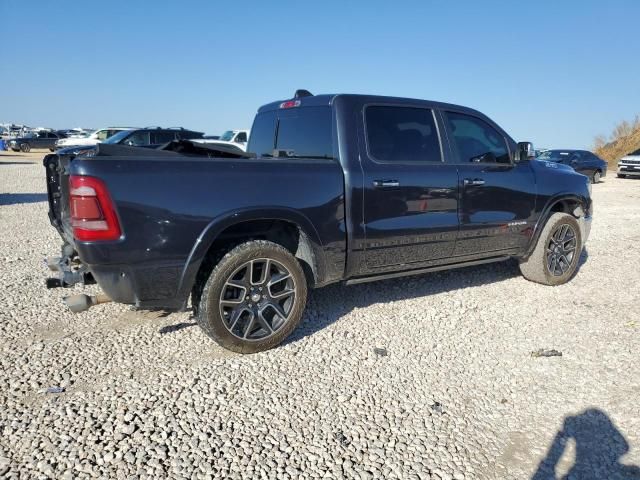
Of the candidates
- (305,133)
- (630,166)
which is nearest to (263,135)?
(305,133)

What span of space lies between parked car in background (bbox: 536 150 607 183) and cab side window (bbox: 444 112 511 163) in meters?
18.2

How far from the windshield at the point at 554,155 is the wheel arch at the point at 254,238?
67.2 feet

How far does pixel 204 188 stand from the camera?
9.99ft

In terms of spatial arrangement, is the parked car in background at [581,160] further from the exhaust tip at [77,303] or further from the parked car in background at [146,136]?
the exhaust tip at [77,303]

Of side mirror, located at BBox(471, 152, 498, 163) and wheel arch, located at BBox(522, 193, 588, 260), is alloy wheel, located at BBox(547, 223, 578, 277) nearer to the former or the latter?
wheel arch, located at BBox(522, 193, 588, 260)

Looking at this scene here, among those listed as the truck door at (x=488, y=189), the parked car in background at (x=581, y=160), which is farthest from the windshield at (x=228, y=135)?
the truck door at (x=488, y=189)

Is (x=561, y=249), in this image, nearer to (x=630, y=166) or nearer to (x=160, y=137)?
(x=160, y=137)

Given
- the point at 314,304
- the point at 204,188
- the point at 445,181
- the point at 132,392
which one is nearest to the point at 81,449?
the point at 132,392

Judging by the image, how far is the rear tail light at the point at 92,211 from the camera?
2756 mm

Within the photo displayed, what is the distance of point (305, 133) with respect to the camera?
410cm

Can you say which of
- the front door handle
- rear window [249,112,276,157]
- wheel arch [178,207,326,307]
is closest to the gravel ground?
wheel arch [178,207,326,307]

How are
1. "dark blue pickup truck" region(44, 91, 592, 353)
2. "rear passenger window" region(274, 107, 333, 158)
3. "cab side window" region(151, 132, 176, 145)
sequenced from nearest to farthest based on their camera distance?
"dark blue pickup truck" region(44, 91, 592, 353), "rear passenger window" region(274, 107, 333, 158), "cab side window" region(151, 132, 176, 145)

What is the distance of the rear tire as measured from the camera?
508cm

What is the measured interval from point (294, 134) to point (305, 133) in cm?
18
